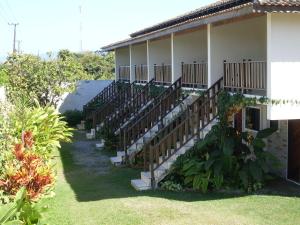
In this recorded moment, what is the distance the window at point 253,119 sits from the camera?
14.8m

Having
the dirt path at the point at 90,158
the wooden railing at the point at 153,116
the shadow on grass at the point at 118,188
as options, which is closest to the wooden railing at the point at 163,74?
the wooden railing at the point at 153,116

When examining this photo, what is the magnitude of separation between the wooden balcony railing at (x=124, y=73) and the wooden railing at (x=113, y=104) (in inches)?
144

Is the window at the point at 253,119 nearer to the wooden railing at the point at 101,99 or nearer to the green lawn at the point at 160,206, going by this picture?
the green lawn at the point at 160,206

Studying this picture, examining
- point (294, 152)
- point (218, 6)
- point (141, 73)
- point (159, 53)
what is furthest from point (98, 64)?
point (294, 152)

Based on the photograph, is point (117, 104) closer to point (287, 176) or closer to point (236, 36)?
point (236, 36)

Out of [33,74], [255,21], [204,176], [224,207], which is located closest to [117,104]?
[33,74]

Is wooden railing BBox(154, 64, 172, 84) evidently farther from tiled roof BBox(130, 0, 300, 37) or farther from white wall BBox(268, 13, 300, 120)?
white wall BBox(268, 13, 300, 120)

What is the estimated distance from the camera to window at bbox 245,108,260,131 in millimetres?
14762

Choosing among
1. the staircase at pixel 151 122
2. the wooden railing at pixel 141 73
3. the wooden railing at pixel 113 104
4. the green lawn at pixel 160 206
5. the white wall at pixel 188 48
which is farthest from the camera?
the wooden railing at pixel 141 73

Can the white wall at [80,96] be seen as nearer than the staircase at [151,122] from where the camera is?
No

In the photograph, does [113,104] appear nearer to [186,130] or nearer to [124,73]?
[124,73]

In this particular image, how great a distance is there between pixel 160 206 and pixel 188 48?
8.61 m

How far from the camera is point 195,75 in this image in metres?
16.2

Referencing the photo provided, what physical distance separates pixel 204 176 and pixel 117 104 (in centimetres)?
1100
